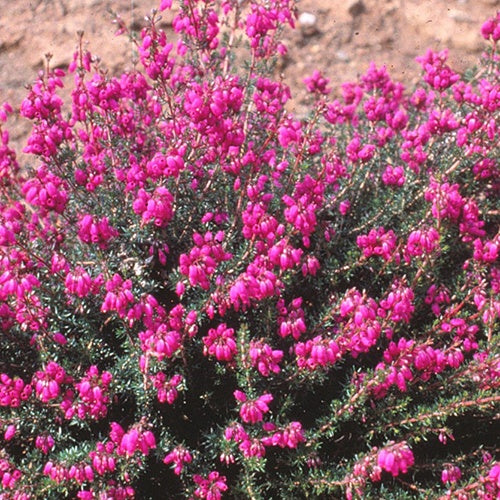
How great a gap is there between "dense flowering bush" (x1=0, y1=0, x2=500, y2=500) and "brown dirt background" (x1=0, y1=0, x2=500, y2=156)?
3322 millimetres

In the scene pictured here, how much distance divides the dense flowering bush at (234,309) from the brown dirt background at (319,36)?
3322 millimetres

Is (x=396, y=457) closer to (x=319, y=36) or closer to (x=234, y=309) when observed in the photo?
(x=234, y=309)

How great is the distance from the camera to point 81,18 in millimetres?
7746

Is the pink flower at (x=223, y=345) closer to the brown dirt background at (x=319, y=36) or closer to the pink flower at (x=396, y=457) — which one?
the pink flower at (x=396, y=457)

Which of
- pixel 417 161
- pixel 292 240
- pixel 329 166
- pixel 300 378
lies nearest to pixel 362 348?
pixel 300 378

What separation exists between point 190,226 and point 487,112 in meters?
1.97

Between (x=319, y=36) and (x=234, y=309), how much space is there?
529 cm

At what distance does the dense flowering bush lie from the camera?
3104 mm

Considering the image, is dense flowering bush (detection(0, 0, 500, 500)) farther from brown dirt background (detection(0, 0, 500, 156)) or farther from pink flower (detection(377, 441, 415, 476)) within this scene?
brown dirt background (detection(0, 0, 500, 156))

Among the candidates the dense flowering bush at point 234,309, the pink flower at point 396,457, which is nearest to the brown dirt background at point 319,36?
the dense flowering bush at point 234,309

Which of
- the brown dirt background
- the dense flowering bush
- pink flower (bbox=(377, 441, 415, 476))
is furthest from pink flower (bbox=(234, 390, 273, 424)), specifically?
the brown dirt background

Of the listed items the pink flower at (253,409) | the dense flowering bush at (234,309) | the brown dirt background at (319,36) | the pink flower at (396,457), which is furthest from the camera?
the brown dirt background at (319,36)

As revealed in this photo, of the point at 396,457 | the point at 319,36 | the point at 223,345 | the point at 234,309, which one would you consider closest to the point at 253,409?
the point at 223,345

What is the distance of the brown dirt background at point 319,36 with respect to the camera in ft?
24.4
